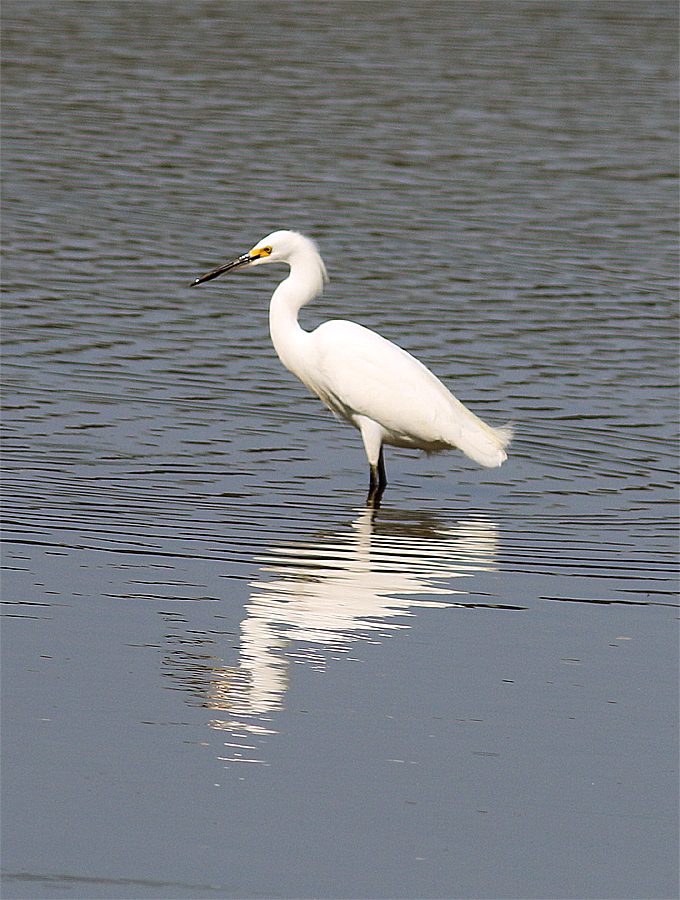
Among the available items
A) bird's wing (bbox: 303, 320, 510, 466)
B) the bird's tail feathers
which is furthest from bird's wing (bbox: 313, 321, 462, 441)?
the bird's tail feathers

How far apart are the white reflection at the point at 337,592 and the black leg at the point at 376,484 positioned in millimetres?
212

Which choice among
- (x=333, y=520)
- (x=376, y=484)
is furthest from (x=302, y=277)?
(x=333, y=520)

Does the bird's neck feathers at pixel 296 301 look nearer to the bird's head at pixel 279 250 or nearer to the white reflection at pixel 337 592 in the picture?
the bird's head at pixel 279 250

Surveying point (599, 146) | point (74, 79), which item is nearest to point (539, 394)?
point (599, 146)

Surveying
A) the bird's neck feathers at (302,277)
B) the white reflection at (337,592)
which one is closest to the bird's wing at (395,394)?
the bird's neck feathers at (302,277)

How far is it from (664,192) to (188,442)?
8292 mm

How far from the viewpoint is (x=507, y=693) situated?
16.7ft

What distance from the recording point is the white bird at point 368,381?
8.28 m

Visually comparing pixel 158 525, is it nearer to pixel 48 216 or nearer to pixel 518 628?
pixel 518 628

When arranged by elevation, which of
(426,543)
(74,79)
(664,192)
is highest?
(74,79)

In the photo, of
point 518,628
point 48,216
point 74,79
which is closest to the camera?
point 518,628

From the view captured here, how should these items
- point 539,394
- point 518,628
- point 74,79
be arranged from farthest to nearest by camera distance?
point 74,79
point 539,394
point 518,628

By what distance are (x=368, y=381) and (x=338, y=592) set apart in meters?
2.40

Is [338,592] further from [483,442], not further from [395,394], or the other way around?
[395,394]
